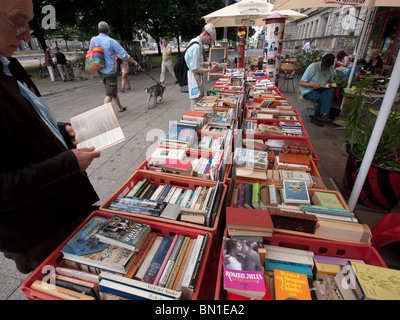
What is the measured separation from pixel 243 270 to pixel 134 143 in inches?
154

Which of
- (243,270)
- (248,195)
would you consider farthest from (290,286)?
(248,195)

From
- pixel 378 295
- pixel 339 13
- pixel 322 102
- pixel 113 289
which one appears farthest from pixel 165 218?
pixel 339 13

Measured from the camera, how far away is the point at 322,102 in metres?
5.47

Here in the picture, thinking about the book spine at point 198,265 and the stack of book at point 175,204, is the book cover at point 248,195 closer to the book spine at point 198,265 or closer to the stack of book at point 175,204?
the stack of book at point 175,204

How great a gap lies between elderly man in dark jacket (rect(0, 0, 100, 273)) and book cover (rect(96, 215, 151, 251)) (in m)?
0.26

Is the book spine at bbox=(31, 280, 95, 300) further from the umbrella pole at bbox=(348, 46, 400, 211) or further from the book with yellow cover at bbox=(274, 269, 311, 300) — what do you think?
the umbrella pole at bbox=(348, 46, 400, 211)

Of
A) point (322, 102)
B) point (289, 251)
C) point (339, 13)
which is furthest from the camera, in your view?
point (339, 13)

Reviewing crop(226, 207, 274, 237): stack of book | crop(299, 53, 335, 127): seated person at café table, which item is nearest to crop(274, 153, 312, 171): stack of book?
crop(226, 207, 274, 237): stack of book

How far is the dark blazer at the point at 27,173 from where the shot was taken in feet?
2.92

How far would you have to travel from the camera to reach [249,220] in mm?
1256

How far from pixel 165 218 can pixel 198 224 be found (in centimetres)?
23

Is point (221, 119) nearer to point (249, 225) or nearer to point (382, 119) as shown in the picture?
point (382, 119)

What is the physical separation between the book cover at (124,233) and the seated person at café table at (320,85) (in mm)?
5577
